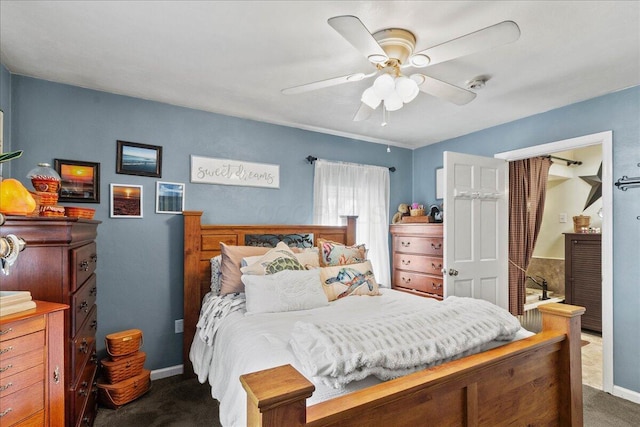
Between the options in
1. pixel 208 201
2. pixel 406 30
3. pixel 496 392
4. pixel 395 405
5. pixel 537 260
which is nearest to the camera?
pixel 395 405

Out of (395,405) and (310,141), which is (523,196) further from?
(395,405)

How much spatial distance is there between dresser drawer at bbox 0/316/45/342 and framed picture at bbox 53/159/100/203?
56.0 inches

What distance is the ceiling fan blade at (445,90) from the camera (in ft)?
6.35

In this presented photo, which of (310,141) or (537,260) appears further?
(537,260)

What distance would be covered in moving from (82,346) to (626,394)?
380cm

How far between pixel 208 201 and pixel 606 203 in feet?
11.0

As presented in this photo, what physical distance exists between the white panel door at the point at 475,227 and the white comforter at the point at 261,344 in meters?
0.84

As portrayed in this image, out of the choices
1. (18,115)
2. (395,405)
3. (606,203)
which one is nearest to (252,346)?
(395,405)

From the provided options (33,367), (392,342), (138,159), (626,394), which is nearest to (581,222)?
(626,394)

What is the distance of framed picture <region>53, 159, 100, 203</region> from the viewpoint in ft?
8.42

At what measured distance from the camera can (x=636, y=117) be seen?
102 inches

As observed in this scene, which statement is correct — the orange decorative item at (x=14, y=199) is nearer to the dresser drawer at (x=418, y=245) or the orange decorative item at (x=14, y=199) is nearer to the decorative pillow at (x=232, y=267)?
the decorative pillow at (x=232, y=267)

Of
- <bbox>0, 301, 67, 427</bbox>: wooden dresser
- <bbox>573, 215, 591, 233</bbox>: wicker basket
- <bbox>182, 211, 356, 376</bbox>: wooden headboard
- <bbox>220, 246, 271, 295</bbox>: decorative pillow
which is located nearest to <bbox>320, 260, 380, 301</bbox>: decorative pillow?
<bbox>220, 246, 271, 295</bbox>: decorative pillow

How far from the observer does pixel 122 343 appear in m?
2.54
